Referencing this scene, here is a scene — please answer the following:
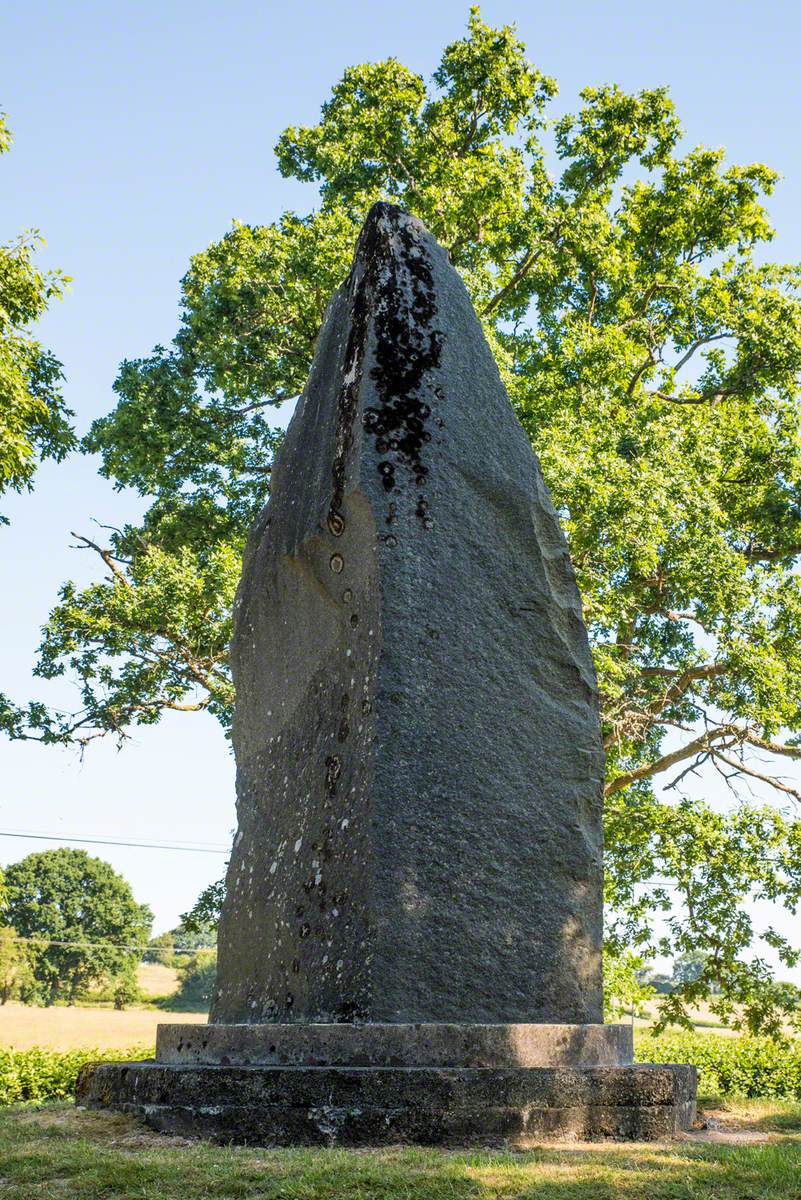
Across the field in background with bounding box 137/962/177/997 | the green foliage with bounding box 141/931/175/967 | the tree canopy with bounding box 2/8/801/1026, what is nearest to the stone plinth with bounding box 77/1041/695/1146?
the tree canopy with bounding box 2/8/801/1026

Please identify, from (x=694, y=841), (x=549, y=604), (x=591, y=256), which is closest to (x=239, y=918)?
(x=549, y=604)

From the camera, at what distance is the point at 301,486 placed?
557 centimetres

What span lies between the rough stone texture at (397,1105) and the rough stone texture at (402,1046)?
0.13 metres

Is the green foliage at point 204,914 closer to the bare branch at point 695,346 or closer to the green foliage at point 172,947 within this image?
the bare branch at point 695,346

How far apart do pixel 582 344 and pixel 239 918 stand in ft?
41.3

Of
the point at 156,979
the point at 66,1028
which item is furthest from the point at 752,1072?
the point at 156,979

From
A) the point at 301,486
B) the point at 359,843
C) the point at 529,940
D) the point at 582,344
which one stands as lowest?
the point at 529,940

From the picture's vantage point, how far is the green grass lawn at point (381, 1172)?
10.1ft

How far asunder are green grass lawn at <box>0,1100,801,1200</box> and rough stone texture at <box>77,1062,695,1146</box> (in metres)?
0.13

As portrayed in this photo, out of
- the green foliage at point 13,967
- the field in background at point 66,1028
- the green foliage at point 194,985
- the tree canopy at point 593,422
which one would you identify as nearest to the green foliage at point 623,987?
the tree canopy at point 593,422

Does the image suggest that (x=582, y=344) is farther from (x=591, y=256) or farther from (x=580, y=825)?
(x=580, y=825)

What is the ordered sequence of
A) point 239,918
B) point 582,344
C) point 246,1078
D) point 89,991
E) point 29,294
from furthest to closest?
point 89,991 < point 582,344 < point 29,294 < point 239,918 < point 246,1078

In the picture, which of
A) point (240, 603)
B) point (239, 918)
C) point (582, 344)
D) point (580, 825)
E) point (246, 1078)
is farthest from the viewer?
point (582, 344)

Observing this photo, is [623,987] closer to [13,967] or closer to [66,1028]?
[66,1028]
